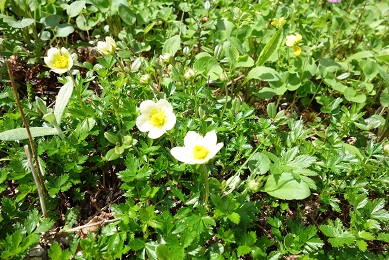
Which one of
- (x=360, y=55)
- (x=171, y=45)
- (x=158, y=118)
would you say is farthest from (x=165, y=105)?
(x=360, y=55)

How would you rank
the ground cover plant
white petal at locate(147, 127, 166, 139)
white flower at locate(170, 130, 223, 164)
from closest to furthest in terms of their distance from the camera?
white flower at locate(170, 130, 223, 164) < the ground cover plant < white petal at locate(147, 127, 166, 139)

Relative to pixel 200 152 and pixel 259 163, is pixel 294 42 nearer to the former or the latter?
pixel 259 163

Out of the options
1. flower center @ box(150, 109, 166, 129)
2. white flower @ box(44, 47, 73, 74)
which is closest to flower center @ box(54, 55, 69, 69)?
white flower @ box(44, 47, 73, 74)

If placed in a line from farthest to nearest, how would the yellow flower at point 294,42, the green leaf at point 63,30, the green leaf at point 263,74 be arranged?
the green leaf at point 63,30 < the yellow flower at point 294,42 < the green leaf at point 263,74

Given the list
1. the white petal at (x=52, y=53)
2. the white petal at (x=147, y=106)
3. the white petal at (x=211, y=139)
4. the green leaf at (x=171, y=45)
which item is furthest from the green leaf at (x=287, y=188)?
the white petal at (x=52, y=53)

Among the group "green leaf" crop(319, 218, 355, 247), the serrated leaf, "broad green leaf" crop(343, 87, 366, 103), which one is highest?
the serrated leaf

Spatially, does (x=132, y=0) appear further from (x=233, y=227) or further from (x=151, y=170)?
(x=233, y=227)

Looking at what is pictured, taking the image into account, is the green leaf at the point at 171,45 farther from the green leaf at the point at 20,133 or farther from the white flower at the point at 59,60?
the green leaf at the point at 20,133

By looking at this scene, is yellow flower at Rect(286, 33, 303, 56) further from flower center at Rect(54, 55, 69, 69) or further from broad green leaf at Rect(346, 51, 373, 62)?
flower center at Rect(54, 55, 69, 69)
